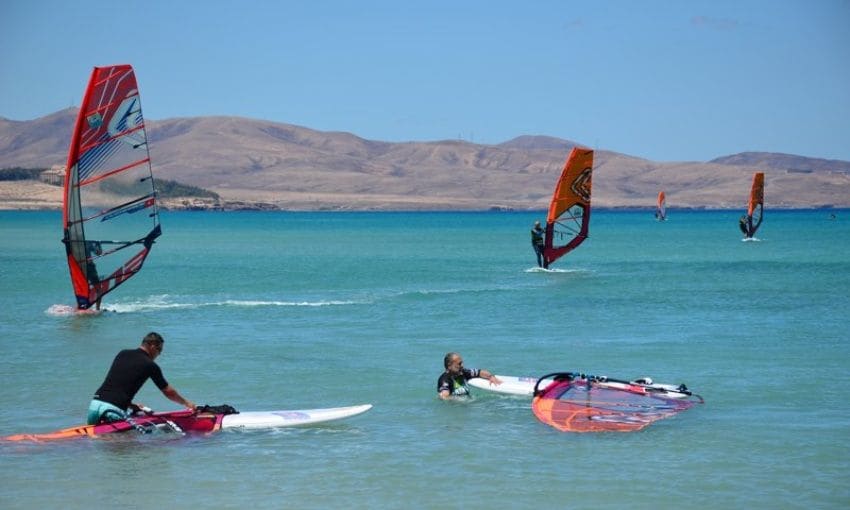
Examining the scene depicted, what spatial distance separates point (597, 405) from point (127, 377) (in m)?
4.98

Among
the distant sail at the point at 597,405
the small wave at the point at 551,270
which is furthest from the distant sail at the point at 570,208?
the distant sail at the point at 597,405

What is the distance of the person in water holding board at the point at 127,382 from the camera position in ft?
35.6

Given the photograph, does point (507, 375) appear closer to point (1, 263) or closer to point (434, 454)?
point (434, 454)

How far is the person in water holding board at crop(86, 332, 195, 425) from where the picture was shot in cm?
1085

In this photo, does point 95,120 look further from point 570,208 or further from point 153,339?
point 570,208

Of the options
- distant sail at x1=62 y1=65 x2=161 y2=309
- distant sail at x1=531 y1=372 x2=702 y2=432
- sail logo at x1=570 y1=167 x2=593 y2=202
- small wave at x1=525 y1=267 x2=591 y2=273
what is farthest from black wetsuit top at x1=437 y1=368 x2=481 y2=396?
small wave at x1=525 y1=267 x2=591 y2=273

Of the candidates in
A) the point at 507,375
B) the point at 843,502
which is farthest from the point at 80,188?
the point at 843,502

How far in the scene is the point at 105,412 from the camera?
36.6 ft

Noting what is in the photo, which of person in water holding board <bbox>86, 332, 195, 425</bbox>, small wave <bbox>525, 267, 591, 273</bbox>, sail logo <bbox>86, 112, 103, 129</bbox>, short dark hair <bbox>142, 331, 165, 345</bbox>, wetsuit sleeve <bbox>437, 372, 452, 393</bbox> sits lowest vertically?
small wave <bbox>525, 267, 591, 273</bbox>

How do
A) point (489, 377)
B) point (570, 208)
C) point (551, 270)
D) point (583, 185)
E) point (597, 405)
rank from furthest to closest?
point (551, 270) < point (583, 185) < point (570, 208) < point (489, 377) < point (597, 405)

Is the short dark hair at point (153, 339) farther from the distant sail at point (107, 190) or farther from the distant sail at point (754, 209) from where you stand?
the distant sail at point (754, 209)

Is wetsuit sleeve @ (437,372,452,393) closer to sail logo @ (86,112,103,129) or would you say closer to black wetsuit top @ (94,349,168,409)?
black wetsuit top @ (94,349,168,409)

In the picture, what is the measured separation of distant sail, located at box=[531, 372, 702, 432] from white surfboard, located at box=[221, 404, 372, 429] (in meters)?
1.99

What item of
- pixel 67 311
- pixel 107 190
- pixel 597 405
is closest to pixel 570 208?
pixel 107 190
